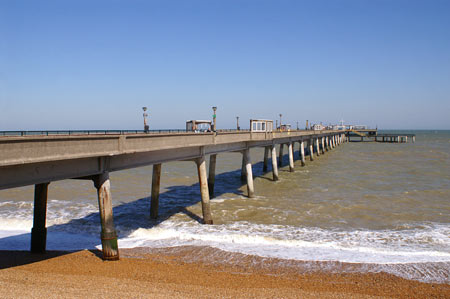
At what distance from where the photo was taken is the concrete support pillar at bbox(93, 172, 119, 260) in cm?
1222

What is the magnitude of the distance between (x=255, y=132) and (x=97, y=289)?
64.2 feet

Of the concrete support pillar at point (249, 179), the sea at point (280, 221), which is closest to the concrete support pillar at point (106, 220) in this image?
the sea at point (280, 221)

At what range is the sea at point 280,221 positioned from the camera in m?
14.1

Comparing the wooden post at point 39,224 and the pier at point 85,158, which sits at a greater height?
the pier at point 85,158

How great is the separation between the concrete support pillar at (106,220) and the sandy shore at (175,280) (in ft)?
1.33

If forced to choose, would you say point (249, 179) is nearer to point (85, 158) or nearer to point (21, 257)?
point (85, 158)

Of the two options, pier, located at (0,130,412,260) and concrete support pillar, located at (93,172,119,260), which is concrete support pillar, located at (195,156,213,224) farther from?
concrete support pillar, located at (93,172,119,260)

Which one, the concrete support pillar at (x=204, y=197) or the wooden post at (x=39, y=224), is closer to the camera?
the wooden post at (x=39, y=224)

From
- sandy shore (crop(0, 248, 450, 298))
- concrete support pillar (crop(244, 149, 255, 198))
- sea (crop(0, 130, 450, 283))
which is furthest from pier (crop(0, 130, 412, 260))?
concrete support pillar (crop(244, 149, 255, 198))

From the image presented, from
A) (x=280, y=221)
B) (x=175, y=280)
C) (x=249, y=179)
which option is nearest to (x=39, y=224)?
(x=175, y=280)

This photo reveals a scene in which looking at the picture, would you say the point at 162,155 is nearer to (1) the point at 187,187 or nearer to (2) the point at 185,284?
(2) the point at 185,284

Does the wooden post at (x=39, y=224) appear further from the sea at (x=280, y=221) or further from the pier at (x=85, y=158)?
the sea at (x=280, y=221)

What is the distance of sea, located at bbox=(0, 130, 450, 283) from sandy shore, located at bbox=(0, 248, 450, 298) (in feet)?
4.13

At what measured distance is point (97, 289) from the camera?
9508 mm
